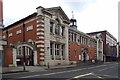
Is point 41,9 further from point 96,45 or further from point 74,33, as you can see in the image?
point 96,45

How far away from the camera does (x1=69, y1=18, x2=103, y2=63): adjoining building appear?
158 ft

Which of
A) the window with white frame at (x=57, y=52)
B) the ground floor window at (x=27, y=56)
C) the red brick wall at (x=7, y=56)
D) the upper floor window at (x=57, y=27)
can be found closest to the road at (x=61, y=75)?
the red brick wall at (x=7, y=56)

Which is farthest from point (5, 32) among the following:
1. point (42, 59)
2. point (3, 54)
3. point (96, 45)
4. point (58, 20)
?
point (96, 45)

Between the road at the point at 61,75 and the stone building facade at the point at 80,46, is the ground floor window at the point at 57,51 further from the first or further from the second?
the road at the point at 61,75

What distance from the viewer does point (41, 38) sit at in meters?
35.3

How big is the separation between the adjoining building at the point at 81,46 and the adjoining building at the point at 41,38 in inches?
155

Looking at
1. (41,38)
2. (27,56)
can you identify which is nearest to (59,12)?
(41,38)

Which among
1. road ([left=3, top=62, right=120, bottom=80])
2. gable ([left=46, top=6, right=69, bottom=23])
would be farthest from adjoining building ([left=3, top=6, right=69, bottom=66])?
road ([left=3, top=62, right=120, bottom=80])

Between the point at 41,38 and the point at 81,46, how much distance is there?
20003 mm

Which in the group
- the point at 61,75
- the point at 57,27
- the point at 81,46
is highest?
the point at 57,27

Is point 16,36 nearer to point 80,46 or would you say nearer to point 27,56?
point 27,56

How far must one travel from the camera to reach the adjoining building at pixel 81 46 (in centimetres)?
4809

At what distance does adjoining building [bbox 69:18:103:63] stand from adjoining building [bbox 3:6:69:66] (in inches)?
155

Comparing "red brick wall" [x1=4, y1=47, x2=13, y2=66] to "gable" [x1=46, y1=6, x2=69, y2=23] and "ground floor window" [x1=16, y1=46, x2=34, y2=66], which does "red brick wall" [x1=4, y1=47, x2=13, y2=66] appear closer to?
"ground floor window" [x1=16, y1=46, x2=34, y2=66]
